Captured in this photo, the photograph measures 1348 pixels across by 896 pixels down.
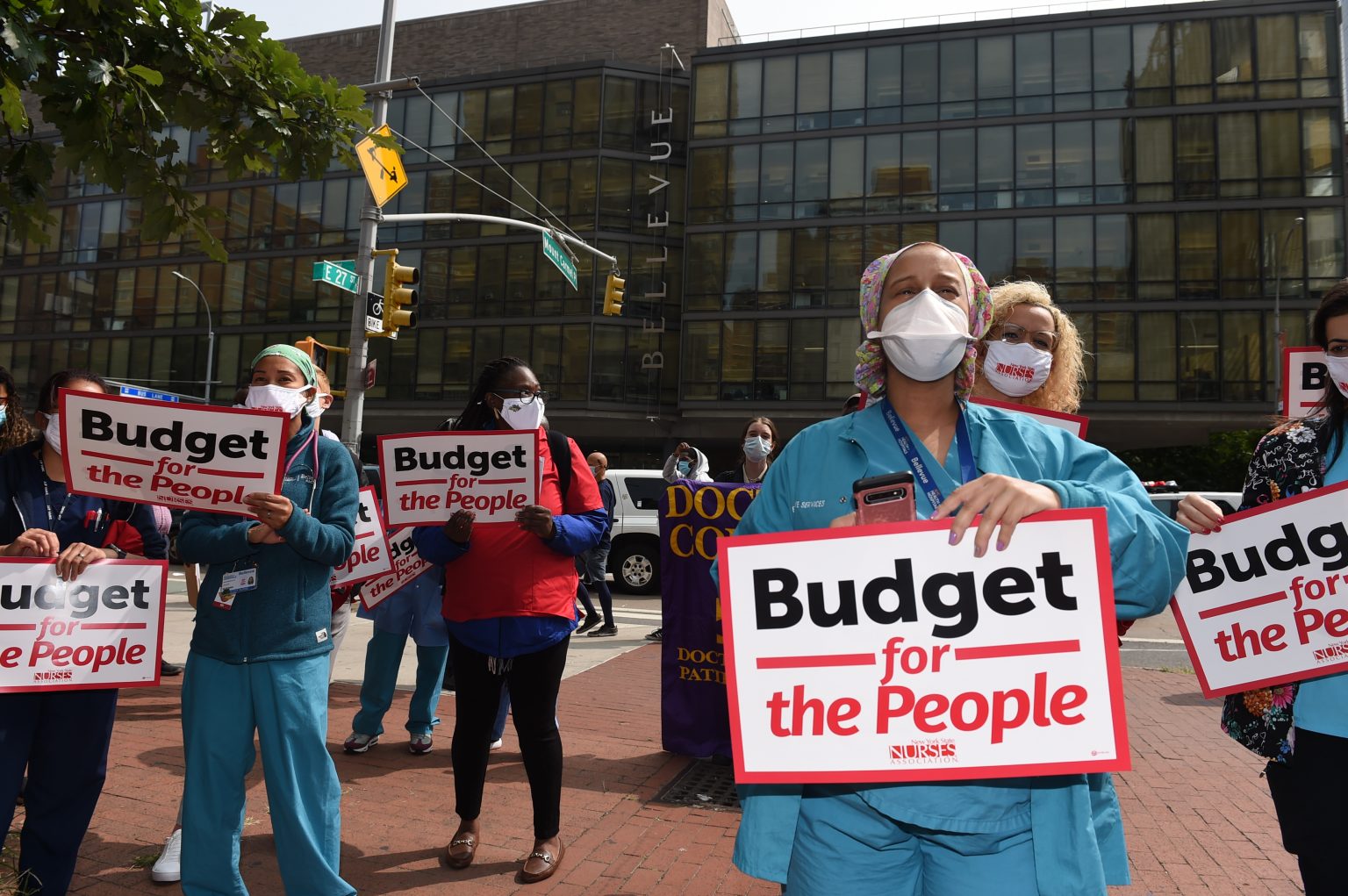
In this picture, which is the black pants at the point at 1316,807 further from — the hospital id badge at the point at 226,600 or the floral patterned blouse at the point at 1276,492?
the hospital id badge at the point at 226,600

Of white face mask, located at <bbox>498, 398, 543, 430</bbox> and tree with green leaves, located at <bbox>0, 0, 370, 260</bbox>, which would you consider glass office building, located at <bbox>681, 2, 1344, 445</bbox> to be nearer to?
white face mask, located at <bbox>498, 398, 543, 430</bbox>

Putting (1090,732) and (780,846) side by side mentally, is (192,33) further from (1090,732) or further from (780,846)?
(1090,732)

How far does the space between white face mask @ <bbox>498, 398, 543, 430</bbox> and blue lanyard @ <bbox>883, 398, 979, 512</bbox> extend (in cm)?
242

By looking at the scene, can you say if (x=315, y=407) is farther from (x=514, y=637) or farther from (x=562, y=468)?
(x=514, y=637)

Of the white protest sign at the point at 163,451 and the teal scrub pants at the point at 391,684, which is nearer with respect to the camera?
the white protest sign at the point at 163,451

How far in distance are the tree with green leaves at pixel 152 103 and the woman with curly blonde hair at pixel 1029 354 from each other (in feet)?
9.31

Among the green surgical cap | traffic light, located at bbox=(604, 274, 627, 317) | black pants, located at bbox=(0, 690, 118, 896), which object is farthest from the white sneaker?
traffic light, located at bbox=(604, 274, 627, 317)

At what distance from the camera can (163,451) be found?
3402mm

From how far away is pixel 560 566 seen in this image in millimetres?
4094

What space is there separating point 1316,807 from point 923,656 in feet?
4.60

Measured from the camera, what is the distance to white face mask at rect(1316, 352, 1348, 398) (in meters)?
2.67

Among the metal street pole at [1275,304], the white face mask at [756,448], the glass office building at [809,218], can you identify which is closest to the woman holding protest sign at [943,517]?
the white face mask at [756,448]

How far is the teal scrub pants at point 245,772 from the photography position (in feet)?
10.3

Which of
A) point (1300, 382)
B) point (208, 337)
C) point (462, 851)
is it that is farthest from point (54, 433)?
point (208, 337)
